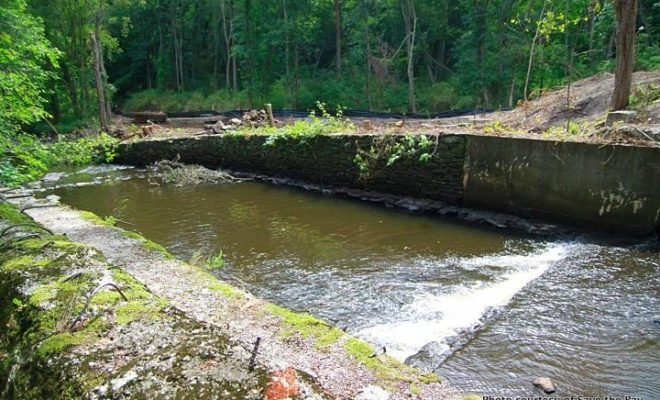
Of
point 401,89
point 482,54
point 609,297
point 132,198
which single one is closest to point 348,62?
point 401,89

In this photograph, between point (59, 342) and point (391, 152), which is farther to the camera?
point (391, 152)

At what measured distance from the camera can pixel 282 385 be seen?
6.86 feet

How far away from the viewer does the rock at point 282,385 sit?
2.04m

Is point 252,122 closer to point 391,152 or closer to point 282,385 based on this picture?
point 391,152

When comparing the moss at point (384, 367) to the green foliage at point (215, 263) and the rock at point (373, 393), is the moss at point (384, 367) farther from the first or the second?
the green foliage at point (215, 263)

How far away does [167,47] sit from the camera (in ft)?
131

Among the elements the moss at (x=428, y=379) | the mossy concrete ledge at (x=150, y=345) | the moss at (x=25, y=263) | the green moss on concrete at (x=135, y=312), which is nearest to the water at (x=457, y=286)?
the moss at (x=428, y=379)

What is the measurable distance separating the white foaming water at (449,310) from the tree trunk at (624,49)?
488cm

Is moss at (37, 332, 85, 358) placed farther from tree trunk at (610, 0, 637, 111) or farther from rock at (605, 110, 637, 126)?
tree trunk at (610, 0, 637, 111)

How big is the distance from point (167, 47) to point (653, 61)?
116 feet

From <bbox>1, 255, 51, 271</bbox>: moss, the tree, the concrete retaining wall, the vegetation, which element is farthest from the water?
the vegetation

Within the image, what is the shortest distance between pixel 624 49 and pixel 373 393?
9811 mm

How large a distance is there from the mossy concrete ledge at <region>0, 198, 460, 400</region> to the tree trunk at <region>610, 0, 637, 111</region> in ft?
30.4

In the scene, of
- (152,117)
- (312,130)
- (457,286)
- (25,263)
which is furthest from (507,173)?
(152,117)
